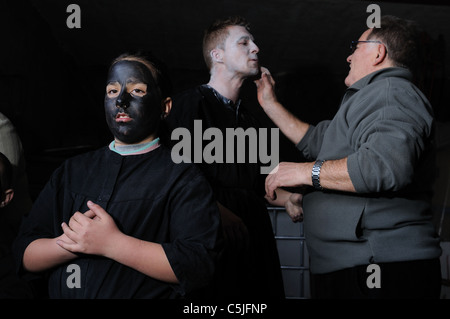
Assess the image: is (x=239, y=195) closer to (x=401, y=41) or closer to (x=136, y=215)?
(x=136, y=215)

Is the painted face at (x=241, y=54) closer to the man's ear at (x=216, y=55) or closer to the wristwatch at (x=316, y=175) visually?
the man's ear at (x=216, y=55)

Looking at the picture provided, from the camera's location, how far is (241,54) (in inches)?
57.2

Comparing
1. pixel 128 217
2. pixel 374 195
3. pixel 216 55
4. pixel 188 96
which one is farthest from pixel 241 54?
pixel 128 217

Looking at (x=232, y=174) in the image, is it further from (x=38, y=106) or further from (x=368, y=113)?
(x=38, y=106)

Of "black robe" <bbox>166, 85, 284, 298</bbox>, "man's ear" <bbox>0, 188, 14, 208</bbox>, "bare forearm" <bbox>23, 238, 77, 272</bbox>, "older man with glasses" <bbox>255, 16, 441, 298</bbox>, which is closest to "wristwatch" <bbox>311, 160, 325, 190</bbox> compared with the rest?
"older man with glasses" <bbox>255, 16, 441, 298</bbox>

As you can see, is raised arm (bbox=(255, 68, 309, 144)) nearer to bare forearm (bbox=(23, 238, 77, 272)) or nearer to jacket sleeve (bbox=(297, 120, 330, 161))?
jacket sleeve (bbox=(297, 120, 330, 161))

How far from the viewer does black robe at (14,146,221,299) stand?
92 cm

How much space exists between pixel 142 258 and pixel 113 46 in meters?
1.01

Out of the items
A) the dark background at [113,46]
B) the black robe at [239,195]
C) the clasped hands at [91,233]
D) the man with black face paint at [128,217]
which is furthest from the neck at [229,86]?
the clasped hands at [91,233]

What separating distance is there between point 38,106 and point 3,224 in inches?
20.7

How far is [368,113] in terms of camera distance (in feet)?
3.81

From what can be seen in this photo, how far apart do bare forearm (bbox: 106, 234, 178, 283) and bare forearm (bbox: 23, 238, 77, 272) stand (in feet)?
0.38

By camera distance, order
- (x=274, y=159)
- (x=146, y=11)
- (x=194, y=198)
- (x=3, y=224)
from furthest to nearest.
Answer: (x=146, y=11) < (x=274, y=159) < (x=3, y=224) < (x=194, y=198)
